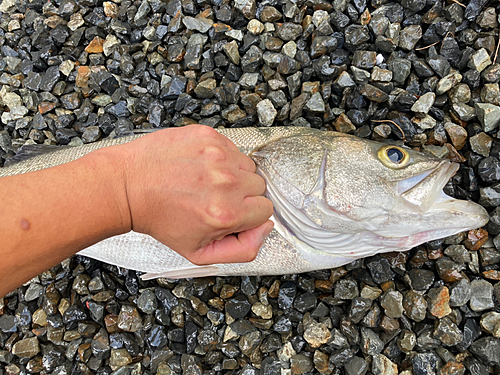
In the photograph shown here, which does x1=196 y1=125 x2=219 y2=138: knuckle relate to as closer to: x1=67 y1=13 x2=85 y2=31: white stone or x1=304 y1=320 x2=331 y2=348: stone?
x1=304 y1=320 x2=331 y2=348: stone

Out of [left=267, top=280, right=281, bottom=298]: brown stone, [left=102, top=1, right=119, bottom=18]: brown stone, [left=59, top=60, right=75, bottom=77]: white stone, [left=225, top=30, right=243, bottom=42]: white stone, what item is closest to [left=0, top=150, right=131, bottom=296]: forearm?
[left=267, top=280, right=281, bottom=298]: brown stone

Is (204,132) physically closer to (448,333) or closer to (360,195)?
(360,195)

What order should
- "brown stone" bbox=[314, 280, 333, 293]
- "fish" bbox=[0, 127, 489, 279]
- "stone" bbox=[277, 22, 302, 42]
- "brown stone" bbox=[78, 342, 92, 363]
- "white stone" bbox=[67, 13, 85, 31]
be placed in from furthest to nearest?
"white stone" bbox=[67, 13, 85, 31]
"stone" bbox=[277, 22, 302, 42]
"brown stone" bbox=[78, 342, 92, 363]
"brown stone" bbox=[314, 280, 333, 293]
"fish" bbox=[0, 127, 489, 279]

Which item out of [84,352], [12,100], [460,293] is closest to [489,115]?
[460,293]

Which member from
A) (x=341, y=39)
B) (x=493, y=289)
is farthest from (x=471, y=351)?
(x=341, y=39)

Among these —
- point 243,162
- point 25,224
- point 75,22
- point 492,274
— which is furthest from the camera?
point 75,22

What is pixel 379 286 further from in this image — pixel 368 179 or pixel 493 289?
pixel 368 179

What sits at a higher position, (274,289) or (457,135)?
(457,135)
